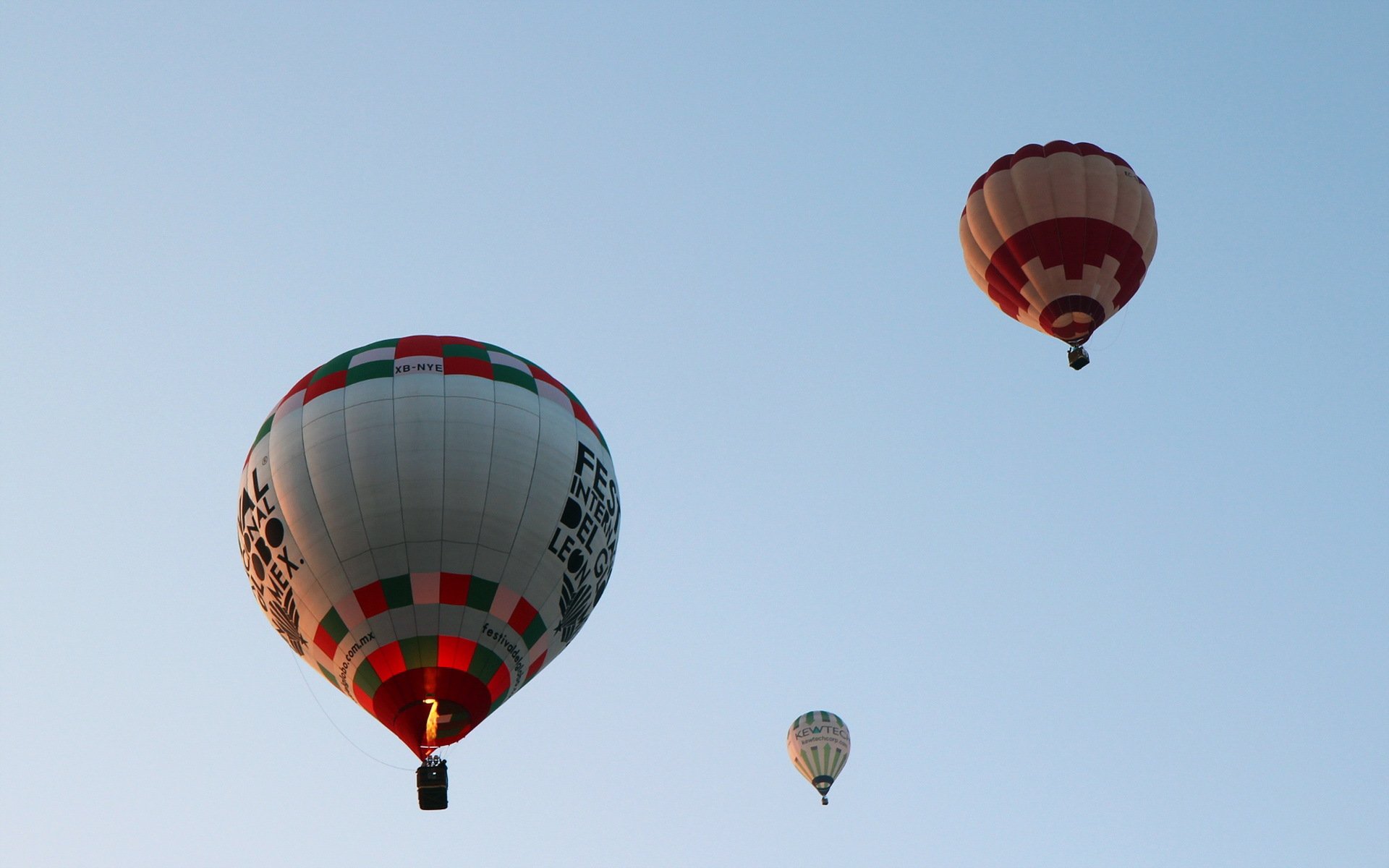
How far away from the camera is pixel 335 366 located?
2078 cm

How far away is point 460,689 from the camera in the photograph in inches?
763

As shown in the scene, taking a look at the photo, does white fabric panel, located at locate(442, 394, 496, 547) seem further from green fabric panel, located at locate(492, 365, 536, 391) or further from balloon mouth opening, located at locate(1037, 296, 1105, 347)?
balloon mouth opening, located at locate(1037, 296, 1105, 347)

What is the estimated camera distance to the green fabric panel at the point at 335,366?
20.7m

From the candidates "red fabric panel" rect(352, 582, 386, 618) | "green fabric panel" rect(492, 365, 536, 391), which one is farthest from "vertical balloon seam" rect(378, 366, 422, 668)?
"green fabric panel" rect(492, 365, 536, 391)

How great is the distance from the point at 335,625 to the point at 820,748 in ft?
72.1

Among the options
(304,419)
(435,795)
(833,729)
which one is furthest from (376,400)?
(833,729)

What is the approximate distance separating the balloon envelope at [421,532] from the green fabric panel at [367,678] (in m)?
0.03

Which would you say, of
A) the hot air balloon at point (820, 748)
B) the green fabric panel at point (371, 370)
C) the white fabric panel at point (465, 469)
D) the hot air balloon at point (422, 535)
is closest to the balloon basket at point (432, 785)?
the hot air balloon at point (422, 535)

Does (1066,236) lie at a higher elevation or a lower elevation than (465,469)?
higher

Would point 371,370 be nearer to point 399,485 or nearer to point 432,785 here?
point 399,485

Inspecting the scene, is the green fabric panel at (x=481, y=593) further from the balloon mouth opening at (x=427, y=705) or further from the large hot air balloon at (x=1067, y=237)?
the large hot air balloon at (x=1067, y=237)

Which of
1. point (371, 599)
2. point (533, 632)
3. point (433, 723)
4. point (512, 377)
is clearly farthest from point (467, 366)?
point (433, 723)

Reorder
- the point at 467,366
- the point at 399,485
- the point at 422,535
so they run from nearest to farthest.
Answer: the point at 422,535 < the point at 399,485 < the point at 467,366

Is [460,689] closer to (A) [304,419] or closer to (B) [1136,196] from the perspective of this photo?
(A) [304,419]
